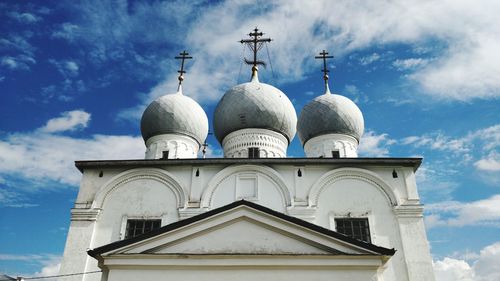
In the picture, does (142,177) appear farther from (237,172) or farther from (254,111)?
(254,111)

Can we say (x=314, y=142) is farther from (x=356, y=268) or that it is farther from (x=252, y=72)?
(x=356, y=268)

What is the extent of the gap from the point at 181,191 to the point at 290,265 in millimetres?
5430

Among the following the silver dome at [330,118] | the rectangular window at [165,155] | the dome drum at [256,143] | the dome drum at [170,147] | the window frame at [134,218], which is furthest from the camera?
the silver dome at [330,118]

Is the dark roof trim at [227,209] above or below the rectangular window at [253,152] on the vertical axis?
below

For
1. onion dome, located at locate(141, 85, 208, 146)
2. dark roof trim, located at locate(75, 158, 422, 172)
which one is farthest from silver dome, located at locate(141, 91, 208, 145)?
dark roof trim, located at locate(75, 158, 422, 172)

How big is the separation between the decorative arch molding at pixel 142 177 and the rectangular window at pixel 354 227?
4167mm

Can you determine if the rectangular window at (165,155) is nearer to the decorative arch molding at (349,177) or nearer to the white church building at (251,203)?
the white church building at (251,203)

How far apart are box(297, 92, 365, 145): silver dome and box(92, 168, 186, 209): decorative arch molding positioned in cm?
529

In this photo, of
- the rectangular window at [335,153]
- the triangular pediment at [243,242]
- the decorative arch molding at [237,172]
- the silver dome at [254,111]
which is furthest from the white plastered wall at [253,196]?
the triangular pediment at [243,242]

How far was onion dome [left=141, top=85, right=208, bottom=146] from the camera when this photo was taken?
45.5 feet

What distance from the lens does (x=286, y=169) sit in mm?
11375

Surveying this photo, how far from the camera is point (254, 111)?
13.6 meters

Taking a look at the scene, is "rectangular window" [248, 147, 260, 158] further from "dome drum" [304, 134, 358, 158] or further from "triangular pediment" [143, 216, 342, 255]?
"triangular pediment" [143, 216, 342, 255]

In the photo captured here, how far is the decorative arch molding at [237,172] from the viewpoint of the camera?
36.0 feet
